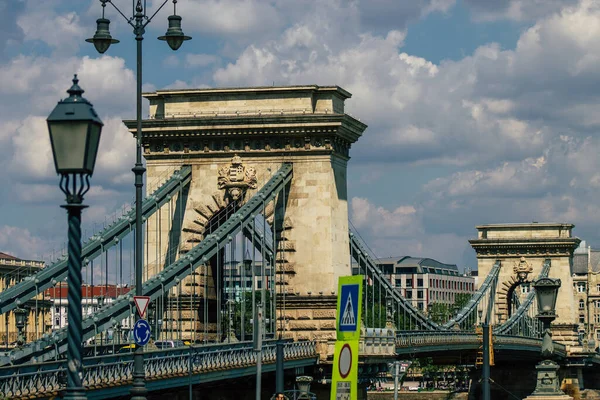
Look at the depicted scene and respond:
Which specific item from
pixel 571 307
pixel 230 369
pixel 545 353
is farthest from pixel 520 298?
pixel 545 353

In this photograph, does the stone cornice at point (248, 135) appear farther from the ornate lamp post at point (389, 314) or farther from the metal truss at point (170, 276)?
the ornate lamp post at point (389, 314)

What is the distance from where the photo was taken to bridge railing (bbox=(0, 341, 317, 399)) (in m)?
36.1

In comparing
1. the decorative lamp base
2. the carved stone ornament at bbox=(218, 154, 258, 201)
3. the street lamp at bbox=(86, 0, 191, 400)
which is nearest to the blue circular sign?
the street lamp at bbox=(86, 0, 191, 400)

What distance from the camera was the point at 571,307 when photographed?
128125 mm

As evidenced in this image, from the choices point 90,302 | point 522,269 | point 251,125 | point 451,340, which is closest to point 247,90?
point 251,125

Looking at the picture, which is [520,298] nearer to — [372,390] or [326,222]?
[372,390]

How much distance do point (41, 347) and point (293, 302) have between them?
19.2m

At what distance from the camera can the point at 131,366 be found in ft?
140

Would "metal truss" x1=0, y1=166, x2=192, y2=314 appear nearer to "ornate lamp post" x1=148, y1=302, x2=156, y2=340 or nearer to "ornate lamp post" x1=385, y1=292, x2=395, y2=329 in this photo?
"ornate lamp post" x1=148, y1=302, x2=156, y2=340

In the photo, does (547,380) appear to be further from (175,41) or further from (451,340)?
(451,340)

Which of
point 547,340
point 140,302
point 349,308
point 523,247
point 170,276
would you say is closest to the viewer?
point 349,308

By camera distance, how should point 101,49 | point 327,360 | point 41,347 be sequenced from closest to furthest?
point 101,49 → point 41,347 → point 327,360

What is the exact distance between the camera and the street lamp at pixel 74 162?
17.9 m

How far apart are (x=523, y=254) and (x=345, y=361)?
101635 millimetres
